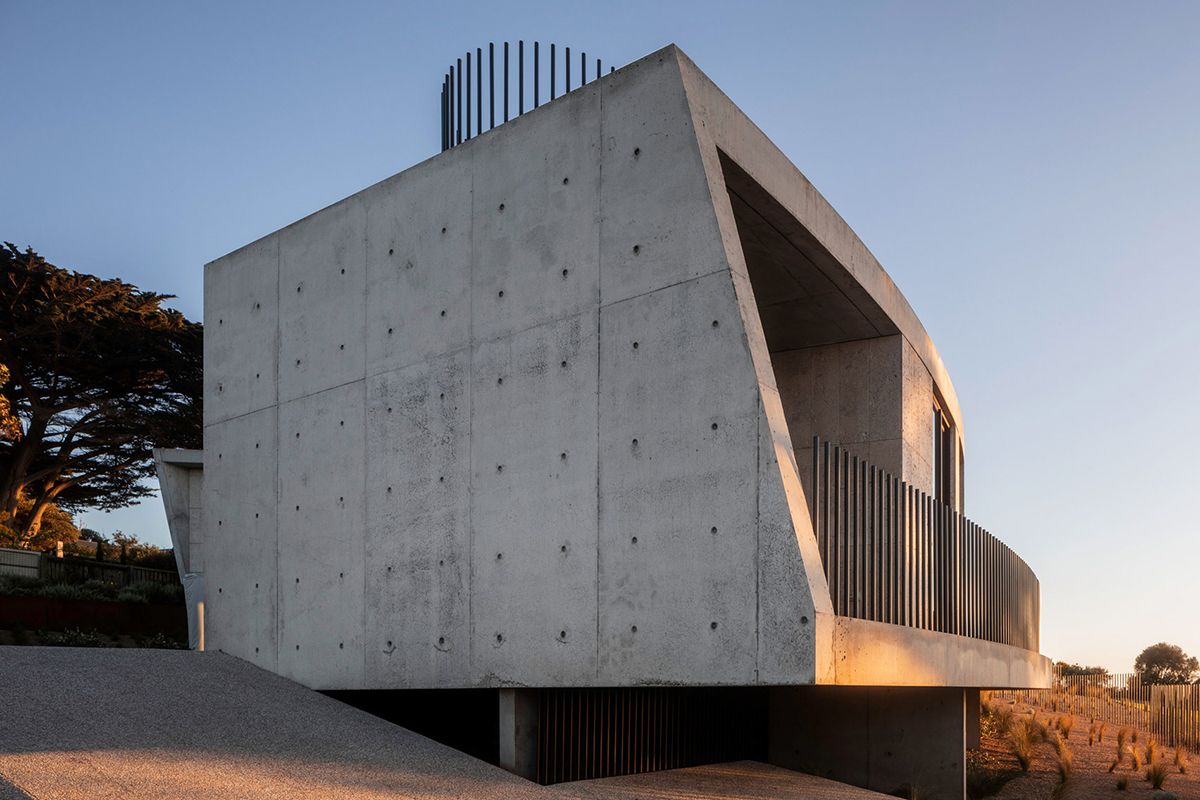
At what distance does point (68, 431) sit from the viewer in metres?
29.7

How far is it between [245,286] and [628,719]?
661 centimetres

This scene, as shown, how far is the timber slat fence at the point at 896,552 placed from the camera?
7723 millimetres

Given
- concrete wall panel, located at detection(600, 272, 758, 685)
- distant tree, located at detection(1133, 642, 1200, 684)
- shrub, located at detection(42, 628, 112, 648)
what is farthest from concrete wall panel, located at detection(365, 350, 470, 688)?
distant tree, located at detection(1133, 642, 1200, 684)

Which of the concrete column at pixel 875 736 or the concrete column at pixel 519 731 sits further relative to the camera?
the concrete column at pixel 875 736

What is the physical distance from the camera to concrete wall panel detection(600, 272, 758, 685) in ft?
23.2

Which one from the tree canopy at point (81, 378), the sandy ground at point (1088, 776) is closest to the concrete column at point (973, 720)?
the sandy ground at point (1088, 776)

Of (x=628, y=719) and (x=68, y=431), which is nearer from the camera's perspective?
(x=628, y=719)

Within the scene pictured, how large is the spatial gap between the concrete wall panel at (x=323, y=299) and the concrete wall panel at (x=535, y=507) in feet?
6.96

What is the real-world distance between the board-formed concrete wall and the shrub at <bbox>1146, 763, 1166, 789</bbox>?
27.4 feet

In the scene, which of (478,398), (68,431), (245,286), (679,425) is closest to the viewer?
(679,425)

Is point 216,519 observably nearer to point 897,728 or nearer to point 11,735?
point 11,735

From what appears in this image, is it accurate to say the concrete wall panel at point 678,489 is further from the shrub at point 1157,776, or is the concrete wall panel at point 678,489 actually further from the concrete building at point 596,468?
the shrub at point 1157,776

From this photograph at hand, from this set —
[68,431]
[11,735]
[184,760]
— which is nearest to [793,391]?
[184,760]

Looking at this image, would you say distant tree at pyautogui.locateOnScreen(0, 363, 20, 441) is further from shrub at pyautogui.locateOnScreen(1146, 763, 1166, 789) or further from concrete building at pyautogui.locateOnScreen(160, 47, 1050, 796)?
shrub at pyautogui.locateOnScreen(1146, 763, 1166, 789)
